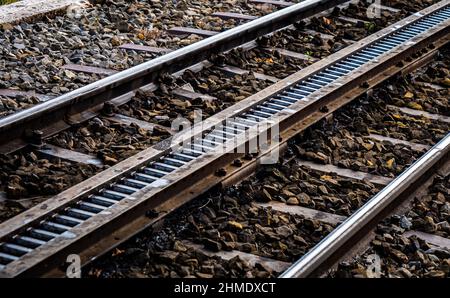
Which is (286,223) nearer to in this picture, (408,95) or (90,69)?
(408,95)

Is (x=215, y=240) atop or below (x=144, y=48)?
atop

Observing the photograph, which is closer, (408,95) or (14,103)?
(14,103)

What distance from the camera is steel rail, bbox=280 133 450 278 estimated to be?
6246 mm

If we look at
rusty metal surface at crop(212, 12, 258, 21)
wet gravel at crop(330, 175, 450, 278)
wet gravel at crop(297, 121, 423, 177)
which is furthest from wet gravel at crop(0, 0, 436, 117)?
wet gravel at crop(330, 175, 450, 278)

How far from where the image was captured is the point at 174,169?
24.7 feet

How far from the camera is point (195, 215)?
7.20 m

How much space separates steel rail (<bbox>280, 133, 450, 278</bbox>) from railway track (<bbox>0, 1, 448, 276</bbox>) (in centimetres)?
71

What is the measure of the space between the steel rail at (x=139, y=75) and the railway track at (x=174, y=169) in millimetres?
56

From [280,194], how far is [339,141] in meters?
1.16

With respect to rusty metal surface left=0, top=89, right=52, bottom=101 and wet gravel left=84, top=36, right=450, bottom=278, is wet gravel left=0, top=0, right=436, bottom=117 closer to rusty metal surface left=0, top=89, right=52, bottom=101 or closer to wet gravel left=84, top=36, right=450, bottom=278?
rusty metal surface left=0, top=89, right=52, bottom=101

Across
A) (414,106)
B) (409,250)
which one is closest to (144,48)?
(414,106)

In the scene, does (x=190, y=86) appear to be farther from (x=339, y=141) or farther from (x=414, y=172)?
(x=414, y=172)

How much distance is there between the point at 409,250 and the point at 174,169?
159cm
